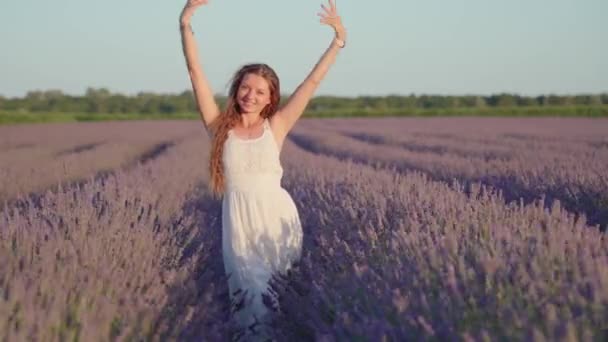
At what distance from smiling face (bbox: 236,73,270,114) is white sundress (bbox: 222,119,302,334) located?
0.41 ft

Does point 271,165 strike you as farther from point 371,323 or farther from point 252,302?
point 371,323

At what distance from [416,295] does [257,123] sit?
154 cm

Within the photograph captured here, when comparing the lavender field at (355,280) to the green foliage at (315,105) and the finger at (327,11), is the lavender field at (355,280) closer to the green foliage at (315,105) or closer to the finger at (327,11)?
the finger at (327,11)

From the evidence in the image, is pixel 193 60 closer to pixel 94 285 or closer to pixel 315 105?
pixel 94 285

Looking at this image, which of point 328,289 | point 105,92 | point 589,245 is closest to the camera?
point 589,245

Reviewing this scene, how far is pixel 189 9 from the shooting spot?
337 cm

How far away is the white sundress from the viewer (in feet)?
10.8

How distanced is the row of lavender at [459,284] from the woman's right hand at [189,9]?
1217mm

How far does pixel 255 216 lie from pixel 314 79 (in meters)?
0.67

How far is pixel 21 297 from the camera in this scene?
6.15 ft

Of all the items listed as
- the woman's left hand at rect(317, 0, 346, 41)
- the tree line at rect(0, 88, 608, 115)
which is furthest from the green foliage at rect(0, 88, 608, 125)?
the woman's left hand at rect(317, 0, 346, 41)

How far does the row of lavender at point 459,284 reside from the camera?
68.9 inches

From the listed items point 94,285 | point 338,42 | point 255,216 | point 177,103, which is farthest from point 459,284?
point 177,103

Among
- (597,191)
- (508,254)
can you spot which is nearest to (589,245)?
(508,254)
